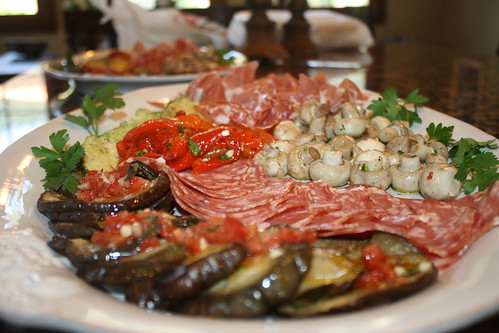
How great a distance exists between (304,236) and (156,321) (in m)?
0.39

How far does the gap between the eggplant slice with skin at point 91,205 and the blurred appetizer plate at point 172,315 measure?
0.11 meters

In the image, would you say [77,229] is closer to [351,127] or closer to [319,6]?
[351,127]

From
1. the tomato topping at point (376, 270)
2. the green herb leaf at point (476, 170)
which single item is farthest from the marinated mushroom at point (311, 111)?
the tomato topping at point (376, 270)

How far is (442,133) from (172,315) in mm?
1296

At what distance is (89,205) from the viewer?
1.28 metres

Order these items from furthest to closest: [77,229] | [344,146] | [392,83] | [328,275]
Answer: [392,83]
[344,146]
[77,229]
[328,275]

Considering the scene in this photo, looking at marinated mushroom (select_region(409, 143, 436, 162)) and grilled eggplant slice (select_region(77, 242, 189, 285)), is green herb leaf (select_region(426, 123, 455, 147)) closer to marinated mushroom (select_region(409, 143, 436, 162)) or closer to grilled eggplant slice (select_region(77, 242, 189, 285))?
marinated mushroom (select_region(409, 143, 436, 162))

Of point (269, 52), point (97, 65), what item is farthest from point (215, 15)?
point (97, 65)

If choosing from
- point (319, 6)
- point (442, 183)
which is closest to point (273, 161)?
point (442, 183)

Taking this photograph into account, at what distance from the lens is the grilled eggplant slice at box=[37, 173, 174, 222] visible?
4.13 ft

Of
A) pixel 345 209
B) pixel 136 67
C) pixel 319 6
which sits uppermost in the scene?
pixel 345 209

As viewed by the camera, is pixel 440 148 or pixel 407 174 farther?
pixel 440 148

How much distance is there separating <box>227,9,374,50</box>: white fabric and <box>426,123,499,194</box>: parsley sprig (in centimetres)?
254

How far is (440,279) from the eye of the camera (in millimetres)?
1023
